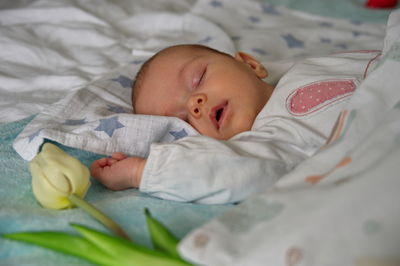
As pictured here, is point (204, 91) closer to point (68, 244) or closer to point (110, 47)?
point (68, 244)

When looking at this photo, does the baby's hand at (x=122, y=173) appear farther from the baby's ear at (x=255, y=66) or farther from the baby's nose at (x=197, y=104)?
the baby's ear at (x=255, y=66)

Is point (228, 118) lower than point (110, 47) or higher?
higher

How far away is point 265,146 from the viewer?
1173mm

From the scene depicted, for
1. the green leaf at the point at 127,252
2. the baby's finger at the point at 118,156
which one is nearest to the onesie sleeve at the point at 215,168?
the baby's finger at the point at 118,156

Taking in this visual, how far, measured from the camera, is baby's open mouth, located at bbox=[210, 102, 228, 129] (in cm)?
133

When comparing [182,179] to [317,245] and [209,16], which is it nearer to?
[317,245]

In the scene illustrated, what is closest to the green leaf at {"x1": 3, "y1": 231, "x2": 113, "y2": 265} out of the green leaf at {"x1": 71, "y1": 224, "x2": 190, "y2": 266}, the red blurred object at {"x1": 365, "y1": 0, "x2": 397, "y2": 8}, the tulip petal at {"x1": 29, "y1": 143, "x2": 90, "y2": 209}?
the green leaf at {"x1": 71, "y1": 224, "x2": 190, "y2": 266}

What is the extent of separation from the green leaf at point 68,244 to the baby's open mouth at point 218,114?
0.49 meters

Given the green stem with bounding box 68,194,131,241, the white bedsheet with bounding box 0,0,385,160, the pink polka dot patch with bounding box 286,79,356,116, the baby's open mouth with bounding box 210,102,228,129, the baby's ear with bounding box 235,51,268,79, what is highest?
the pink polka dot patch with bounding box 286,79,356,116

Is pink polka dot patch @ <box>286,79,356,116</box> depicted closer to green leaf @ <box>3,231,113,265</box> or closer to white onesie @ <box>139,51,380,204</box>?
Answer: white onesie @ <box>139,51,380,204</box>

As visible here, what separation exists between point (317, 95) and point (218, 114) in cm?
23

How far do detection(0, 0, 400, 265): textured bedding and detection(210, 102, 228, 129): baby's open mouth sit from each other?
67 mm

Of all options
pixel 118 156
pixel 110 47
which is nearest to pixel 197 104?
pixel 118 156

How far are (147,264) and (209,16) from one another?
1.49m
